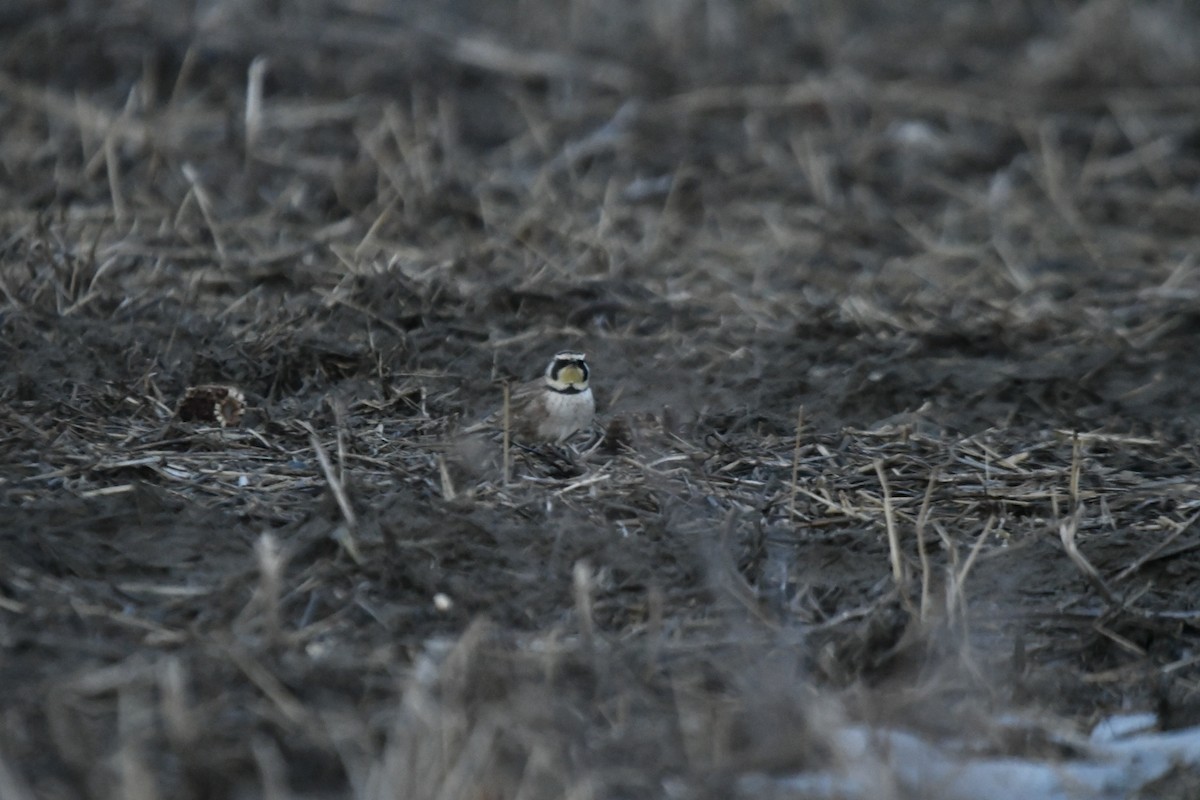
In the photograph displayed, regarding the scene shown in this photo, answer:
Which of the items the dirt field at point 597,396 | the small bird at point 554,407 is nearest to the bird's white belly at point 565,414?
the small bird at point 554,407

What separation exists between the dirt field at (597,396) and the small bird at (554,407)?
154 mm

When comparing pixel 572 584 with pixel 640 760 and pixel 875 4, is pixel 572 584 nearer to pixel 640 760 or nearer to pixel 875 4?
pixel 640 760

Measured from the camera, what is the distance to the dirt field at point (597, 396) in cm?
404

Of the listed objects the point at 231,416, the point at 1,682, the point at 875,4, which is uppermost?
the point at 1,682

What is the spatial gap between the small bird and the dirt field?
15 cm

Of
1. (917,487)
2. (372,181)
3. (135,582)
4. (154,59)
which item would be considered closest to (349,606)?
(135,582)

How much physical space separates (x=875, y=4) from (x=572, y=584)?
9.16 m

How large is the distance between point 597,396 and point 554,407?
0.63 m

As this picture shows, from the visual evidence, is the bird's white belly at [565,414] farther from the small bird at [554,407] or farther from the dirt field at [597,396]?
the dirt field at [597,396]

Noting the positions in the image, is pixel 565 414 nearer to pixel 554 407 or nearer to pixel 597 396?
pixel 554 407

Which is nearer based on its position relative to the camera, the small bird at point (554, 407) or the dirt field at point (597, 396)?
the dirt field at point (597, 396)

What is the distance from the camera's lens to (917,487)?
569cm

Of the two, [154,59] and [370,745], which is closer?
[370,745]

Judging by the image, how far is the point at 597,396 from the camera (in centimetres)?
658
